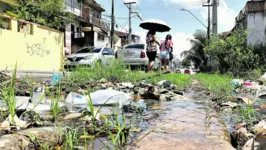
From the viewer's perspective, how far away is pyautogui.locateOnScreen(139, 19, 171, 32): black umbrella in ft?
35.4

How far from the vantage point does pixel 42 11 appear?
672 inches

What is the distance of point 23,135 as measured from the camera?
148 centimetres

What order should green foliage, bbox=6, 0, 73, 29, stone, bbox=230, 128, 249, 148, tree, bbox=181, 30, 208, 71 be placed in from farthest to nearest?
tree, bbox=181, 30, 208, 71
green foliage, bbox=6, 0, 73, 29
stone, bbox=230, 128, 249, 148

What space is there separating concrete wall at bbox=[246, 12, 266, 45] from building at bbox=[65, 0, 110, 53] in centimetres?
1181

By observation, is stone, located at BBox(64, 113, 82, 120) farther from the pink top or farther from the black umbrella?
the black umbrella

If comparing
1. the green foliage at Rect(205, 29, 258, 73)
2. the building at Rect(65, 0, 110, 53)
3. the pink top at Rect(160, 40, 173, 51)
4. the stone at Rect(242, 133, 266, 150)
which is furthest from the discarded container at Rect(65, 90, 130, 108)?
the building at Rect(65, 0, 110, 53)

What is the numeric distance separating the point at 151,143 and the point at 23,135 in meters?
0.66

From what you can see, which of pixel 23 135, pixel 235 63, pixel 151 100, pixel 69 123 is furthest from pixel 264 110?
pixel 235 63

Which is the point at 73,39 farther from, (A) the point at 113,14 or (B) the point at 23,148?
(B) the point at 23,148

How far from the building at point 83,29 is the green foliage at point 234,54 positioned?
41.8 ft

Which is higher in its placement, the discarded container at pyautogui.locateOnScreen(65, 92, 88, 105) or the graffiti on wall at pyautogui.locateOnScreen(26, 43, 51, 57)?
the graffiti on wall at pyautogui.locateOnScreen(26, 43, 51, 57)

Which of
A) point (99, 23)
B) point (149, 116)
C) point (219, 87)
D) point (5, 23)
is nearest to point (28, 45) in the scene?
point (5, 23)

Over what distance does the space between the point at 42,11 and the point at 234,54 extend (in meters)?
11.2

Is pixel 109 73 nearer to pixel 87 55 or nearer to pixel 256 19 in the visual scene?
pixel 87 55
